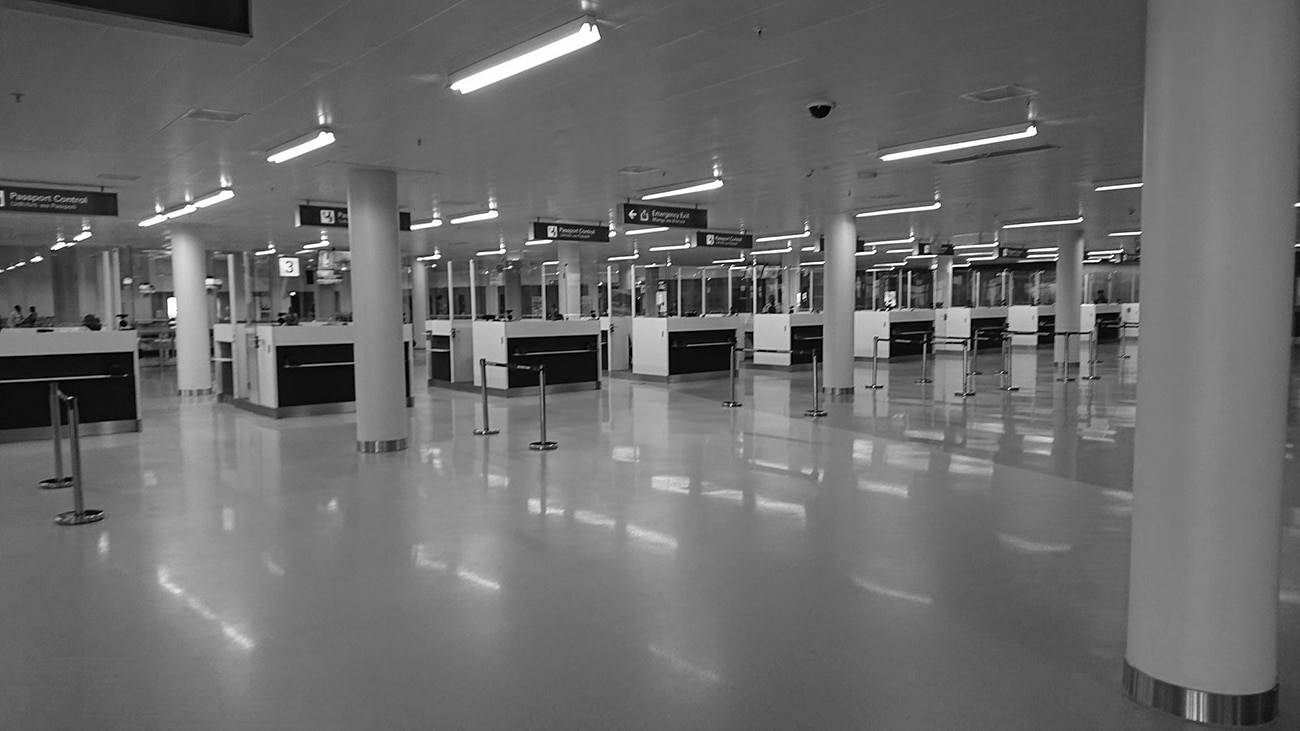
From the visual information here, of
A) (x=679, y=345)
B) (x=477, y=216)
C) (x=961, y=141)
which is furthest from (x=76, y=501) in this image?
(x=679, y=345)

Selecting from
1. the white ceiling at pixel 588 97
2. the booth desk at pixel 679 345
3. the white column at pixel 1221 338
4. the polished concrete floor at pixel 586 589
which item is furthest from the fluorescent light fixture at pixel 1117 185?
the white column at pixel 1221 338

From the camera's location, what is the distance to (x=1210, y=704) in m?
3.44

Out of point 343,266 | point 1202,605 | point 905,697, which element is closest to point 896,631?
point 905,697

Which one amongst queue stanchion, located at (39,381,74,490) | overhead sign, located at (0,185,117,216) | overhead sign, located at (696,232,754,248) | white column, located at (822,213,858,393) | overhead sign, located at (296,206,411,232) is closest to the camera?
queue stanchion, located at (39,381,74,490)

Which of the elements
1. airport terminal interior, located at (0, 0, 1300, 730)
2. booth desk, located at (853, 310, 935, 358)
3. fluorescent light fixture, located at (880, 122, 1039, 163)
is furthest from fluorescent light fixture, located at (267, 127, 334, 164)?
booth desk, located at (853, 310, 935, 358)

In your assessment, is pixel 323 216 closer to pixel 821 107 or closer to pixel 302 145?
pixel 302 145

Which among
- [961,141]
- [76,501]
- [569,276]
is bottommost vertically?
[76,501]

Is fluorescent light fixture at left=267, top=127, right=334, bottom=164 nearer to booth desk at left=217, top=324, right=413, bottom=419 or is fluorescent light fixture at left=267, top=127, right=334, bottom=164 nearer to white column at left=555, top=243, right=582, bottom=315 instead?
booth desk at left=217, top=324, right=413, bottom=419

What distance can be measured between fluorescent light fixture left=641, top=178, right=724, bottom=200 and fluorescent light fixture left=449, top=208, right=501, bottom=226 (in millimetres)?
3743

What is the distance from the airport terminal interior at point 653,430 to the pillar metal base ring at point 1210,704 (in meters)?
0.02

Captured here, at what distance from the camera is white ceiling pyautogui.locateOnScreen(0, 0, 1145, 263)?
18.4 ft

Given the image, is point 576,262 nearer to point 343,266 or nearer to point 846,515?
point 343,266

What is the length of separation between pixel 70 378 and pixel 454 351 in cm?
736

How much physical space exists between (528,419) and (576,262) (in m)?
12.6
